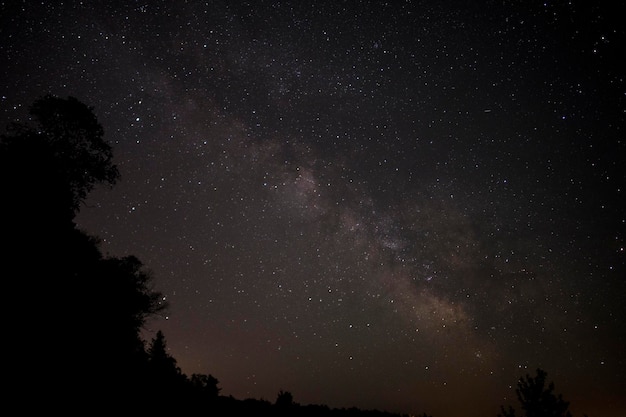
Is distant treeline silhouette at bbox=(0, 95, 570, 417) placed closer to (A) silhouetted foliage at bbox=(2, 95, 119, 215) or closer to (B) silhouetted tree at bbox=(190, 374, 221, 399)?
(A) silhouetted foliage at bbox=(2, 95, 119, 215)

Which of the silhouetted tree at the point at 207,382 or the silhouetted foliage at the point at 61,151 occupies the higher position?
the silhouetted foliage at the point at 61,151

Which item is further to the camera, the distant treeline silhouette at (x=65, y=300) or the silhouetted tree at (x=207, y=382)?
the silhouetted tree at (x=207, y=382)

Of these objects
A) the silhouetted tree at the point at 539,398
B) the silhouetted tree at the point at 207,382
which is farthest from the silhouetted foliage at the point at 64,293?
the silhouetted tree at the point at 539,398

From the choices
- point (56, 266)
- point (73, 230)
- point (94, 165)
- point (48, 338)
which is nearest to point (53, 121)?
point (94, 165)

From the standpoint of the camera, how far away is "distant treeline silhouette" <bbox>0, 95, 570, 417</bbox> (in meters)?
8.22

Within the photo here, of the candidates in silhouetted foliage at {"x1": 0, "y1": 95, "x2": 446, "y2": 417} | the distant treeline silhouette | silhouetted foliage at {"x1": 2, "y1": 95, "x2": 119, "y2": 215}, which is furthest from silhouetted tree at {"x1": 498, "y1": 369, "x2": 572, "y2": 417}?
silhouetted foliage at {"x1": 2, "y1": 95, "x2": 119, "y2": 215}

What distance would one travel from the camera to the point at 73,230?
1248 cm

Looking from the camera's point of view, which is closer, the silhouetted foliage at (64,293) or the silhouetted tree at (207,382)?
the silhouetted foliage at (64,293)

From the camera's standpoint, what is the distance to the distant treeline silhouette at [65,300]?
27.0 ft

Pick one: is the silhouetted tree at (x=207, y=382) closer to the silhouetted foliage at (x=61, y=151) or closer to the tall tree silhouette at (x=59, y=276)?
the tall tree silhouette at (x=59, y=276)

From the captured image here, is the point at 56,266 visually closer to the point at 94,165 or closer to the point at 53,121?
the point at 94,165

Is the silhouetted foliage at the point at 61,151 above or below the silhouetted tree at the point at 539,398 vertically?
above

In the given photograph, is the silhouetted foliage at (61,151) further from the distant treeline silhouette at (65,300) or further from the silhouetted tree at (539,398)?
the silhouetted tree at (539,398)

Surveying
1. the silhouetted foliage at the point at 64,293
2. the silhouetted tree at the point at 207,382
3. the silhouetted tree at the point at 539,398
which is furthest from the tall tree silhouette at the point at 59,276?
the silhouetted tree at the point at 539,398
